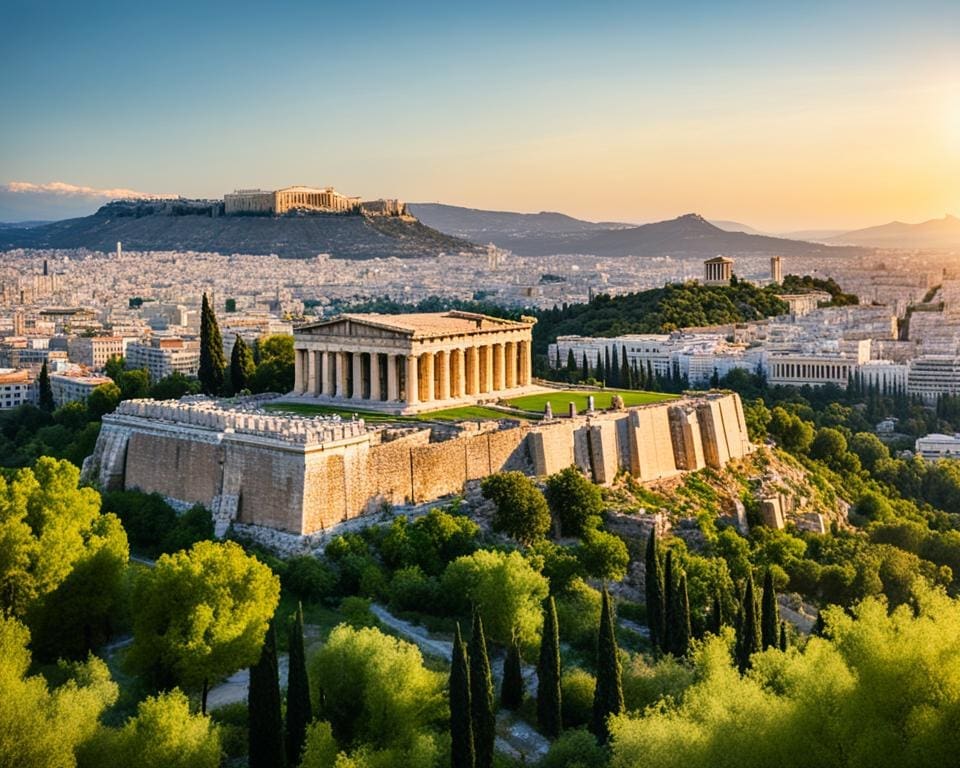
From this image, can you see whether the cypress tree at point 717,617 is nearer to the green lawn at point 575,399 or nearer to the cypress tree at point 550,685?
the cypress tree at point 550,685

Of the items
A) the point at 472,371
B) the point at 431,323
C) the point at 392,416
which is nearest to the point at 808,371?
the point at 472,371

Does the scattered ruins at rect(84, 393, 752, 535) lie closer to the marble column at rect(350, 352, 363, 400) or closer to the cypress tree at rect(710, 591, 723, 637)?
the marble column at rect(350, 352, 363, 400)

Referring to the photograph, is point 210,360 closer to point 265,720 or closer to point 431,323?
point 431,323

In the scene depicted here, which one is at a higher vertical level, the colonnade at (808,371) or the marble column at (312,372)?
the marble column at (312,372)

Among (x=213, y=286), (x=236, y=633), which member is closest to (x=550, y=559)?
(x=236, y=633)

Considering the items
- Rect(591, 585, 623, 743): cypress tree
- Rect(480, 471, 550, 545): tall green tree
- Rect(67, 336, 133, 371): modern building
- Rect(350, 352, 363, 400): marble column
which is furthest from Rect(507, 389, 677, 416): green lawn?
Rect(67, 336, 133, 371): modern building

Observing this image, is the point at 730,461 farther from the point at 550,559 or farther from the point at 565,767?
the point at 565,767

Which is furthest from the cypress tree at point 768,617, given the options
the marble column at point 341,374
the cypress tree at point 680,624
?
the marble column at point 341,374
